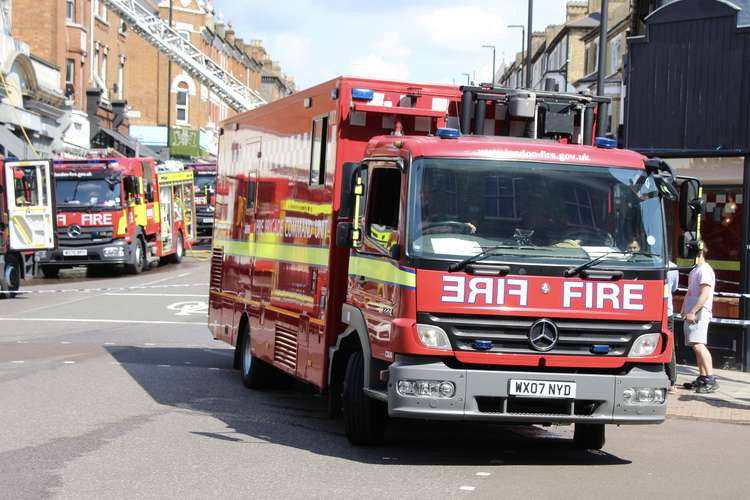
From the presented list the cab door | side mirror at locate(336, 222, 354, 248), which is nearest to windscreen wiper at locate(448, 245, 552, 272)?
side mirror at locate(336, 222, 354, 248)

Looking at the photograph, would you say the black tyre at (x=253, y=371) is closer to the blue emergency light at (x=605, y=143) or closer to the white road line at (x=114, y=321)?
the blue emergency light at (x=605, y=143)

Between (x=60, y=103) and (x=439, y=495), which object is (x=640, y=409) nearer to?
(x=439, y=495)

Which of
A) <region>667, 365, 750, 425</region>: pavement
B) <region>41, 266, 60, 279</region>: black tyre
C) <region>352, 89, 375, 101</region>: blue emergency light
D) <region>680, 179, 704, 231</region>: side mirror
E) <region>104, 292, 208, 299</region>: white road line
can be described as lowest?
<region>41, 266, 60, 279</region>: black tyre

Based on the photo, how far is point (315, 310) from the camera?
11.3 meters

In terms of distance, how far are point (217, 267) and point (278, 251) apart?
3548mm

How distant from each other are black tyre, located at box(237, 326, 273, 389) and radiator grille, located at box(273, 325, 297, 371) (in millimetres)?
1130

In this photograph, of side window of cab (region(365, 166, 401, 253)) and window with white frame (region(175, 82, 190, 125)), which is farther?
window with white frame (region(175, 82, 190, 125))

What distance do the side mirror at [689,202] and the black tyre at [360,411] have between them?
2.65 meters

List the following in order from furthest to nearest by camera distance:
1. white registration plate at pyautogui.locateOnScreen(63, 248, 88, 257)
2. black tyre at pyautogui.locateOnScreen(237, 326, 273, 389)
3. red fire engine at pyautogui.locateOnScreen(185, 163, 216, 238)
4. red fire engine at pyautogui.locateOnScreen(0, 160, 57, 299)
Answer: red fire engine at pyautogui.locateOnScreen(185, 163, 216, 238) → white registration plate at pyautogui.locateOnScreen(63, 248, 88, 257) → red fire engine at pyautogui.locateOnScreen(0, 160, 57, 299) → black tyre at pyautogui.locateOnScreen(237, 326, 273, 389)

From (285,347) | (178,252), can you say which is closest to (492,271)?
(285,347)

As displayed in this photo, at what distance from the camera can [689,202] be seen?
9766mm

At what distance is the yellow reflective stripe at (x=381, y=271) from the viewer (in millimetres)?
9219

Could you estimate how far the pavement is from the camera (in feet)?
42.8

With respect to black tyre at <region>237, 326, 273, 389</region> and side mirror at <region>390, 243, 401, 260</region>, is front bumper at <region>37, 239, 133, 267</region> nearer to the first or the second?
black tyre at <region>237, 326, 273, 389</region>
